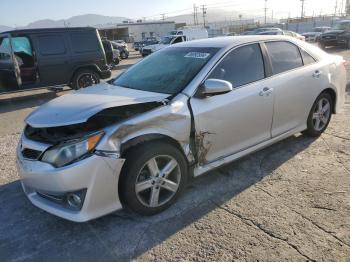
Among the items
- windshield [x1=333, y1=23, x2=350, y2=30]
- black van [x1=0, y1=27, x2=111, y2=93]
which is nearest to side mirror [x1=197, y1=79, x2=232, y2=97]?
black van [x1=0, y1=27, x2=111, y2=93]

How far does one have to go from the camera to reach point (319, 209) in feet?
11.2

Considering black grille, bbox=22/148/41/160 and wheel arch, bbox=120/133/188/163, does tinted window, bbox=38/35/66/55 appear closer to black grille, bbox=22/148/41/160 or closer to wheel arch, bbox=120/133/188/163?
black grille, bbox=22/148/41/160

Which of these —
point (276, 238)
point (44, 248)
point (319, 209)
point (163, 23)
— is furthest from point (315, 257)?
point (163, 23)

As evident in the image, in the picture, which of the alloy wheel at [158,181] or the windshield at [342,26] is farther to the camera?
the windshield at [342,26]

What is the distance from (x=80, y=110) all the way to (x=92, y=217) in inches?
38.1

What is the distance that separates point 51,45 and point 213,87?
8.14m

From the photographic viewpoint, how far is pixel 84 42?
36.0 ft

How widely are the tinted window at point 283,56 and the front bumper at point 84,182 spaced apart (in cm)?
251

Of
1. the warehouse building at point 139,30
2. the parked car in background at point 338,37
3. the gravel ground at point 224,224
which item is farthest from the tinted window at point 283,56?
the warehouse building at point 139,30

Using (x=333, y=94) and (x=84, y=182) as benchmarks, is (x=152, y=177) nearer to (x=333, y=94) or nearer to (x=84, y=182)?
(x=84, y=182)

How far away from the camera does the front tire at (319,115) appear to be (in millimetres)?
5098

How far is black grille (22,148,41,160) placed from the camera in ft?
10.3

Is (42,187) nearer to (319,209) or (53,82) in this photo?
(319,209)

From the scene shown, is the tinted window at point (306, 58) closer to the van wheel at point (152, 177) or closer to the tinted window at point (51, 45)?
the van wheel at point (152, 177)
